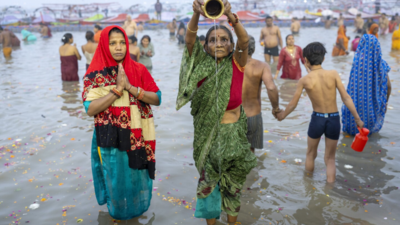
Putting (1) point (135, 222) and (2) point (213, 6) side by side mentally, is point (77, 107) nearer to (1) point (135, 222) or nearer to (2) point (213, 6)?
(1) point (135, 222)

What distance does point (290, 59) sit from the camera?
28.9 ft

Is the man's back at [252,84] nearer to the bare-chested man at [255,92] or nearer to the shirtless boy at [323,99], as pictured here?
the bare-chested man at [255,92]

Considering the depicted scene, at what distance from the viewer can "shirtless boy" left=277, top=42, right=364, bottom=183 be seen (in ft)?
12.7

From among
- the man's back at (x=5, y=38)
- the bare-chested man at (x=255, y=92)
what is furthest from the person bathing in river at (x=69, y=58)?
the man's back at (x=5, y=38)

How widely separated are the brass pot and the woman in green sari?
34 centimetres

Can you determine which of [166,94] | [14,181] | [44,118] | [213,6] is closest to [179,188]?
[14,181]

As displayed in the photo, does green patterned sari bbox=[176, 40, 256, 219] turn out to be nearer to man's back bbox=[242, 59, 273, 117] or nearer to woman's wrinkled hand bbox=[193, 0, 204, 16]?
woman's wrinkled hand bbox=[193, 0, 204, 16]

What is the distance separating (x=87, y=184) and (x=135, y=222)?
1.10 metres

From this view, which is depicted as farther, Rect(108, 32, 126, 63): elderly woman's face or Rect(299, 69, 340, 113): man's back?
Rect(299, 69, 340, 113): man's back

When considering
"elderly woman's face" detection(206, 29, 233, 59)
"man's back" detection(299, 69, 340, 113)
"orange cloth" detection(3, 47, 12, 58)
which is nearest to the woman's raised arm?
"elderly woman's face" detection(206, 29, 233, 59)

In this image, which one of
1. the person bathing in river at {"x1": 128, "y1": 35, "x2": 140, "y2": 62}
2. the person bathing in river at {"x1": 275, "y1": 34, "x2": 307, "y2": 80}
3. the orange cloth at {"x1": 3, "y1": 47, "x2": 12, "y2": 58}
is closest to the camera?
the person bathing in river at {"x1": 275, "y1": 34, "x2": 307, "y2": 80}

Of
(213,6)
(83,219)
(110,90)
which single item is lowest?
(83,219)

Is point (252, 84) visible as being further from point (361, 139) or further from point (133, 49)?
point (133, 49)

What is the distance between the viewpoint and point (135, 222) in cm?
340
